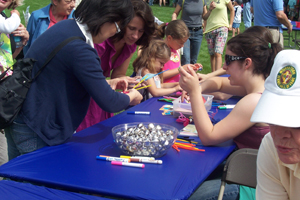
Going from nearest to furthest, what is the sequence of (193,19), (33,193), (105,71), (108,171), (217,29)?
(33,193) → (108,171) → (105,71) → (193,19) → (217,29)

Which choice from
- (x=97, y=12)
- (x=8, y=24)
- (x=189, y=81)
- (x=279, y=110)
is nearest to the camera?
(x=279, y=110)

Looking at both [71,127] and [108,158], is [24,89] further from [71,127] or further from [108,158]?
[108,158]

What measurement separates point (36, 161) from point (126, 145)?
0.45m

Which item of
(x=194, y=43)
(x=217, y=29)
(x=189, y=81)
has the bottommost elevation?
Result: (x=194, y=43)

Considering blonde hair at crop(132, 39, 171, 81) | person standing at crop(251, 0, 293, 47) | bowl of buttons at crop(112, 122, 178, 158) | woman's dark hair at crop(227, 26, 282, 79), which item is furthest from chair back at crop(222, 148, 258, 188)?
person standing at crop(251, 0, 293, 47)

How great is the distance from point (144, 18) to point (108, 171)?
1303mm

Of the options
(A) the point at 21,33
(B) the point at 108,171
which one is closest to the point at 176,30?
(A) the point at 21,33

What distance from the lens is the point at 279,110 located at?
88 centimetres

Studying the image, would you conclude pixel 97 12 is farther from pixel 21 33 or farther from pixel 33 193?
pixel 21 33

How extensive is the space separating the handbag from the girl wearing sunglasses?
79 cm

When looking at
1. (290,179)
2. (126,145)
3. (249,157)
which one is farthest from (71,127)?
(290,179)

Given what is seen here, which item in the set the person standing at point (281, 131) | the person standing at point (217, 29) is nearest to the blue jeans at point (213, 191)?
the person standing at point (281, 131)

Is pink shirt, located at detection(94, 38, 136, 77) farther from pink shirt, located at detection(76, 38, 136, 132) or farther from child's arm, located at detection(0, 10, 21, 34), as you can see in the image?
child's arm, located at detection(0, 10, 21, 34)

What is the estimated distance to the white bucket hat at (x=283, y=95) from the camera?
33.7 inches
